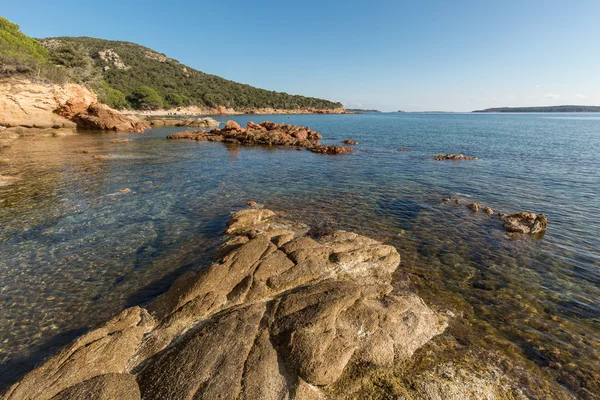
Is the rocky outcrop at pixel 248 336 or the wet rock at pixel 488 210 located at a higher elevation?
the rocky outcrop at pixel 248 336

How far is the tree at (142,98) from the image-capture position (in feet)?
359

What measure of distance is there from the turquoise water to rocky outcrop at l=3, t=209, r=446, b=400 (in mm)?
1769

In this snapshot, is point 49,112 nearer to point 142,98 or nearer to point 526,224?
point 526,224

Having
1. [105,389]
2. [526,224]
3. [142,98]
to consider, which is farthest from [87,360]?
[142,98]

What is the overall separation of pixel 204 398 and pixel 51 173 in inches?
991

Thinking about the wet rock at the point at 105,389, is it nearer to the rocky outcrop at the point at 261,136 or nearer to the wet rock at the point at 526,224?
the wet rock at the point at 526,224

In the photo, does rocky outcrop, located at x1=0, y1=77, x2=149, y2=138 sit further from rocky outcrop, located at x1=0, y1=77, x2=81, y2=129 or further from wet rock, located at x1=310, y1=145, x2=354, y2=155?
wet rock, located at x1=310, y1=145, x2=354, y2=155

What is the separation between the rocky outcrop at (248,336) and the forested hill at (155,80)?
5009 inches

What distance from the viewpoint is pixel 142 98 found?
110188 mm

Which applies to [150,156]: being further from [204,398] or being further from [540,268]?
[540,268]

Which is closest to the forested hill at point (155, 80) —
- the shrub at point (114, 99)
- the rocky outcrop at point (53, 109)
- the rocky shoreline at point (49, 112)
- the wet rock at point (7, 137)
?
the shrub at point (114, 99)

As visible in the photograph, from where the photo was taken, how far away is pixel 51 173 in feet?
69.5

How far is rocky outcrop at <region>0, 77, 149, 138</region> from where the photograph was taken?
3891cm

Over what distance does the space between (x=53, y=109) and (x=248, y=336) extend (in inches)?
2374
